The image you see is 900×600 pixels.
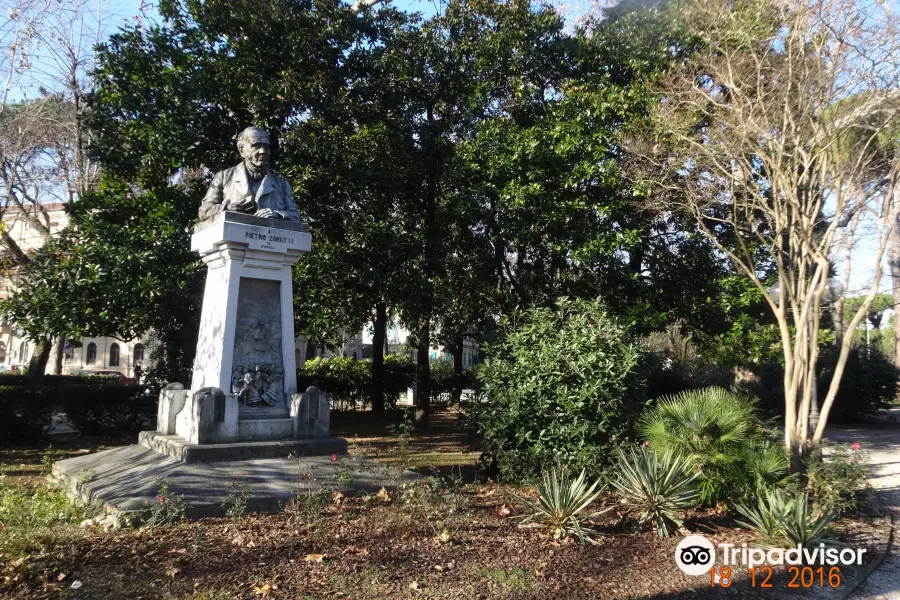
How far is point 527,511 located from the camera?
731 cm

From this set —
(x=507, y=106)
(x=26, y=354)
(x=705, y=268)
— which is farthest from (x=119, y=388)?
(x=26, y=354)

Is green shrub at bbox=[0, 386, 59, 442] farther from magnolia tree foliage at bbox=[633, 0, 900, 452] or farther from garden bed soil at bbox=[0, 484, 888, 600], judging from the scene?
magnolia tree foliage at bbox=[633, 0, 900, 452]

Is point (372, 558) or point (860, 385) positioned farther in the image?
point (860, 385)

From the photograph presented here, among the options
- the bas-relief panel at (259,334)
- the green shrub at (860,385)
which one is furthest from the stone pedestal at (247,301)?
the green shrub at (860,385)

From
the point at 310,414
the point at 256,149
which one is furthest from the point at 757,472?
the point at 256,149

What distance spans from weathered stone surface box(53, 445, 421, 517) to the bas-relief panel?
118cm

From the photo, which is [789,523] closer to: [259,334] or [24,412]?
[259,334]

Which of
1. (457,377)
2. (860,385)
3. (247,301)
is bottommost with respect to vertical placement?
(860,385)

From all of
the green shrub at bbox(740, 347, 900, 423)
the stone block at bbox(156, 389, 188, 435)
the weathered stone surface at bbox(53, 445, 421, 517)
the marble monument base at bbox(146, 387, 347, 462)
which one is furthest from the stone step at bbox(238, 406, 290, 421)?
the green shrub at bbox(740, 347, 900, 423)

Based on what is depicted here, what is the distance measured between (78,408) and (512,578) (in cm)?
1225

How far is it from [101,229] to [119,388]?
4.34 meters

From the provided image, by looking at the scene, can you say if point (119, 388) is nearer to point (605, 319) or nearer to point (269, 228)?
point (269, 228)

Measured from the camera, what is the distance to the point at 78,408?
14.3 metres

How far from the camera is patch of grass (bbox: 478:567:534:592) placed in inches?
205
